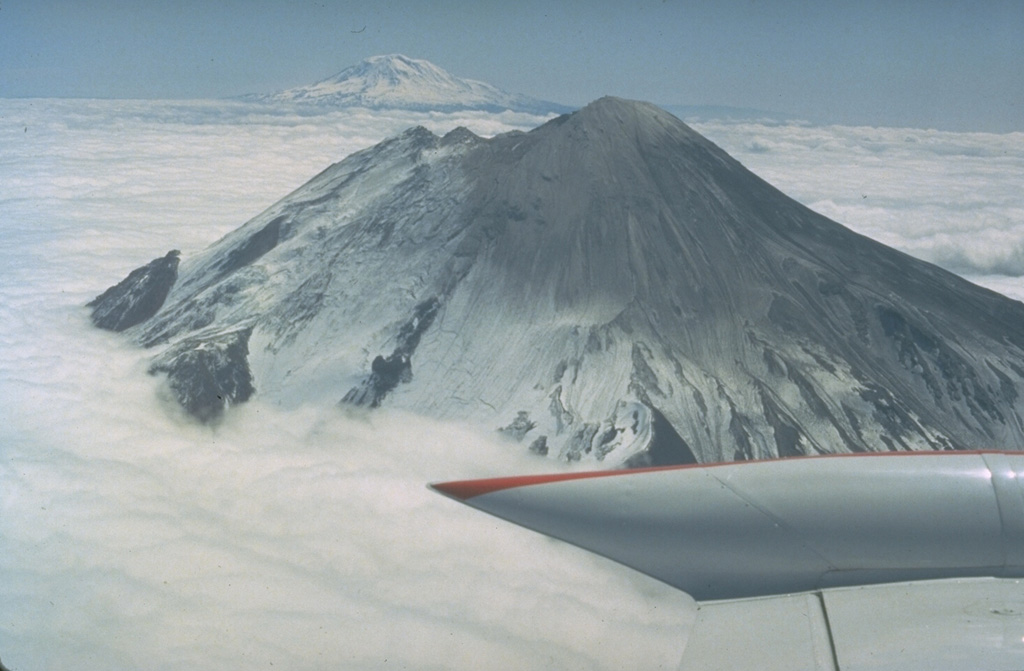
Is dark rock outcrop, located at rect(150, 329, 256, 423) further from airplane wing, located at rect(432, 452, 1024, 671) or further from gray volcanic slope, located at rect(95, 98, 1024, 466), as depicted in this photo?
airplane wing, located at rect(432, 452, 1024, 671)

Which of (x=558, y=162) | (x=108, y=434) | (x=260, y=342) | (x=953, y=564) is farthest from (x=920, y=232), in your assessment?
(x=953, y=564)

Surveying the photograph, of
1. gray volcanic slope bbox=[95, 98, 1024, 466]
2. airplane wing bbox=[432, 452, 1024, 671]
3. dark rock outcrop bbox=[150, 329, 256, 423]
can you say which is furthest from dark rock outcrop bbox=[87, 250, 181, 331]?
airplane wing bbox=[432, 452, 1024, 671]

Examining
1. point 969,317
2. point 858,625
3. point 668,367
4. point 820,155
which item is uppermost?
point 820,155

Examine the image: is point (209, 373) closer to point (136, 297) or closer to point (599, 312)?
point (136, 297)

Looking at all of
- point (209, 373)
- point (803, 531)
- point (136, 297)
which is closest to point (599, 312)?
point (209, 373)

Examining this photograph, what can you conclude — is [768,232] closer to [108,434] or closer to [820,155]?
[108,434]

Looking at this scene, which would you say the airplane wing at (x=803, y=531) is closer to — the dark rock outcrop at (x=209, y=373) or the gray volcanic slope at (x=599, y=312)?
the gray volcanic slope at (x=599, y=312)
